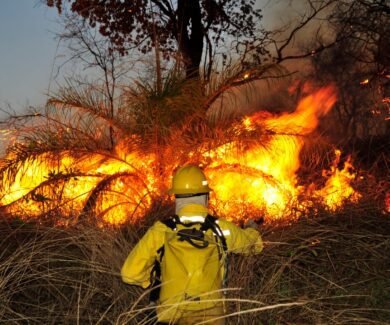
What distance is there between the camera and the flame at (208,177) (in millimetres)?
8789

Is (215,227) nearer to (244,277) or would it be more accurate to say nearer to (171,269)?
(171,269)

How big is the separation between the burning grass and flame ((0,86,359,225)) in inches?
26.0

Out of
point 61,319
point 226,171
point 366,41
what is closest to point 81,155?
point 226,171

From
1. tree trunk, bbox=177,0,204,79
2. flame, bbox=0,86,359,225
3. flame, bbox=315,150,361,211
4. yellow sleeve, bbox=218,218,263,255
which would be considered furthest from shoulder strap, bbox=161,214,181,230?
tree trunk, bbox=177,0,204,79

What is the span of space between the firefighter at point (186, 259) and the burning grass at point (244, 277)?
0.39 meters

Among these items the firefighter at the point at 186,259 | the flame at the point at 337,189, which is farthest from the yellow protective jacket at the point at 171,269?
the flame at the point at 337,189

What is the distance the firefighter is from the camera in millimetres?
4105

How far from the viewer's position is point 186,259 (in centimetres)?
412

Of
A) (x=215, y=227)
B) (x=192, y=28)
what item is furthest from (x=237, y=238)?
(x=192, y=28)

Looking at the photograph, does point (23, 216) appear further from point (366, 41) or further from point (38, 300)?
point (366, 41)

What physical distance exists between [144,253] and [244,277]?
5.18 ft

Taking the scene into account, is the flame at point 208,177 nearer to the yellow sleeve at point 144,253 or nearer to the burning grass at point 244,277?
the burning grass at point 244,277

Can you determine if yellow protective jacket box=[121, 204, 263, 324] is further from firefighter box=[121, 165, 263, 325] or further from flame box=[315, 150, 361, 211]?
flame box=[315, 150, 361, 211]

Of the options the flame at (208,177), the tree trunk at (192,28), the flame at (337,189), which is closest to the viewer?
the flame at (208,177)
